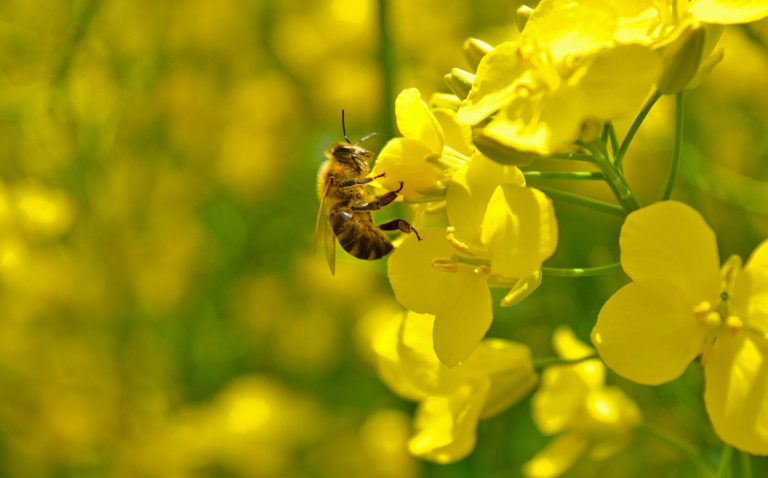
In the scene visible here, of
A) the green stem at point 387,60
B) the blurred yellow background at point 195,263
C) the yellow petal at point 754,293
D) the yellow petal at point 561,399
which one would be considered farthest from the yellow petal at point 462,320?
the blurred yellow background at point 195,263

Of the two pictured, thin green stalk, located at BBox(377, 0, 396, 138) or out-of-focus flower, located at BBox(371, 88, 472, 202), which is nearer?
out-of-focus flower, located at BBox(371, 88, 472, 202)

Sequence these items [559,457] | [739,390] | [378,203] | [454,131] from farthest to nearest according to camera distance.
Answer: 1. [559,457]
2. [378,203]
3. [454,131]
4. [739,390]

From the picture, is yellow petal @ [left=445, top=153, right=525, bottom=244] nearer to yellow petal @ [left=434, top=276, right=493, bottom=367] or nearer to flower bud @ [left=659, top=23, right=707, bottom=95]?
yellow petal @ [left=434, top=276, right=493, bottom=367]

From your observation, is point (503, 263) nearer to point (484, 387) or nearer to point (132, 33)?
point (484, 387)

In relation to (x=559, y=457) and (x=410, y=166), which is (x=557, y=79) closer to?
(x=410, y=166)

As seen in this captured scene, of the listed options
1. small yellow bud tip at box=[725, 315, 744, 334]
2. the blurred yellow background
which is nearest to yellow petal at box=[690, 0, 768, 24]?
small yellow bud tip at box=[725, 315, 744, 334]

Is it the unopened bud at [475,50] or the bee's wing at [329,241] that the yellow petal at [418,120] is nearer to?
the unopened bud at [475,50]

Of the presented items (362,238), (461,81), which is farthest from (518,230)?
(362,238)
